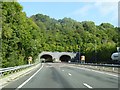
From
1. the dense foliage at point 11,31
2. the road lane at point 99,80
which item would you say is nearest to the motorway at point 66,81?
the road lane at point 99,80

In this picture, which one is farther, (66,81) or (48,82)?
(66,81)

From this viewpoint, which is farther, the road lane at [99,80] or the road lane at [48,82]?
the road lane at [99,80]

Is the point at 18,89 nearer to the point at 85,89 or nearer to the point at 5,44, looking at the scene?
the point at 85,89

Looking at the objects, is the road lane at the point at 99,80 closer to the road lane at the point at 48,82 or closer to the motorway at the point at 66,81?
the motorway at the point at 66,81

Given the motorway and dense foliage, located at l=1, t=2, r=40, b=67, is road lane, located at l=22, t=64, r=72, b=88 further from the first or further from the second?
dense foliage, located at l=1, t=2, r=40, b=67

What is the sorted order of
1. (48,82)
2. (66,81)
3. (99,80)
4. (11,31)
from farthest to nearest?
(11,31)
(99,80)
(66,81)
(48,82)

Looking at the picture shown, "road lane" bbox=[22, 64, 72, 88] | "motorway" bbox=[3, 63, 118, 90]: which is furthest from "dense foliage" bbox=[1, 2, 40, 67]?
"road lane" bbox=[22, 64, 72, 88]

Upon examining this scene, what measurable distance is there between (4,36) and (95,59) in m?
76.4

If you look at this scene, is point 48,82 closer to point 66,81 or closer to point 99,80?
point 66,81

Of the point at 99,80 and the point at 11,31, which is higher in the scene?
the point at 11,31

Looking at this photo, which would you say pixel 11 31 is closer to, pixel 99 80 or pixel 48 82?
pixel 99 80

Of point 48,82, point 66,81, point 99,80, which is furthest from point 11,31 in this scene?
point 48,82

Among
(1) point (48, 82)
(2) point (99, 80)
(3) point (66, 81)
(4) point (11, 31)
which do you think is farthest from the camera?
(4) point (11, 31)

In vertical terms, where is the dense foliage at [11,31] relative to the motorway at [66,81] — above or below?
above
